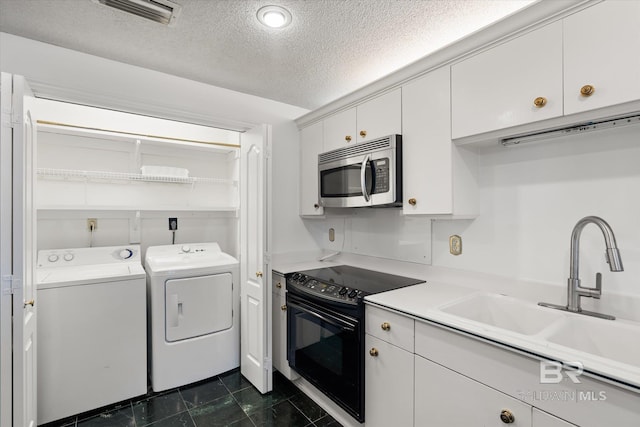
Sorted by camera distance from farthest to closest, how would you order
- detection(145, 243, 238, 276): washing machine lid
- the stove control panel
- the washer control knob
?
the washer control knob, detection(145, 243, 238, 276): washing machine lid, the stove control panel

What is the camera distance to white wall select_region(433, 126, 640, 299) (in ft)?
4.51

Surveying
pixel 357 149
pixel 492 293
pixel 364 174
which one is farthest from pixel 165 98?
pixel 492 293

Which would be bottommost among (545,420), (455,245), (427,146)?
(545,420)

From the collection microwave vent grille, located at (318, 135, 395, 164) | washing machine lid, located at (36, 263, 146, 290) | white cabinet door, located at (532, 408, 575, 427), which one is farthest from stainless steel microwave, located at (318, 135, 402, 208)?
washing machine lid, located at (36, 263, 146, 290)

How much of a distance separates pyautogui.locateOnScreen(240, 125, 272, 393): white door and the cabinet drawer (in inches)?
36.3

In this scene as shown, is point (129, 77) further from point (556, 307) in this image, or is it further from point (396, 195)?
point (556, 307)

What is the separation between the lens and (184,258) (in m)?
2.71

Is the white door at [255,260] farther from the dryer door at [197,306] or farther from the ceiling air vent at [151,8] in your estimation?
the ceiling air vent at [151,8]

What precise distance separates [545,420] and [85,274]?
2.66 metres

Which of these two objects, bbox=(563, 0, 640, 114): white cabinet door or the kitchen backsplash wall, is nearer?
bbox=(563, 0, 640, 114): white cabinet door

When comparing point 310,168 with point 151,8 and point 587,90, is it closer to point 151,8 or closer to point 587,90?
point 151,8

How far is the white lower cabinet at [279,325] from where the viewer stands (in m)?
2.46

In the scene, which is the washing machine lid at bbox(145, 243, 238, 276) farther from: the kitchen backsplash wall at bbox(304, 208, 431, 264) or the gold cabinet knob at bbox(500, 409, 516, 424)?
the gold cabinet knob at bbox(500, 409, 516, 424)

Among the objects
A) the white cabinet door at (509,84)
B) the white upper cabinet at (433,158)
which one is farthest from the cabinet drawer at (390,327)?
the white cabinet door at (509,84)
